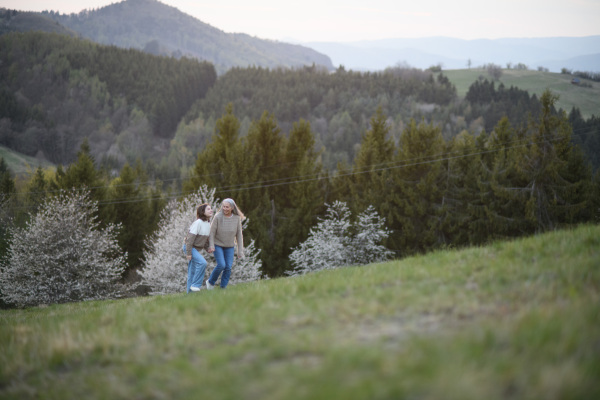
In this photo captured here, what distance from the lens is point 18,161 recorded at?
12812cm

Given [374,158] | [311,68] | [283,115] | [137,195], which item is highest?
[311,68]

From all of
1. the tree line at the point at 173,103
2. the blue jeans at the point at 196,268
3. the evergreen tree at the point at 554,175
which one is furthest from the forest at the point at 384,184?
the tree line at the point at 173,103

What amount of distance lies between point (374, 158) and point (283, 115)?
113 meters

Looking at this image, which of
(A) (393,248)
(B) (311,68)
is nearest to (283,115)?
(B) (311,68)

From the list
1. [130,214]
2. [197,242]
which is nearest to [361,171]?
[130,214]

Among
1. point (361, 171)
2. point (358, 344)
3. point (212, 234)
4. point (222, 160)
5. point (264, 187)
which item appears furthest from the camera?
point (264, 187)

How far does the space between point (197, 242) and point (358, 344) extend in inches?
350

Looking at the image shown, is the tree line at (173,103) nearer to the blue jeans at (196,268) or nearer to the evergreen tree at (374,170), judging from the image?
the evergreen tree at (374,170)

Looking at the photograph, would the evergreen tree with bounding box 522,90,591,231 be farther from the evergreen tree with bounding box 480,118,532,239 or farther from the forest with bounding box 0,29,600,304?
the evergreen tree with bounding box 480,118,532,239

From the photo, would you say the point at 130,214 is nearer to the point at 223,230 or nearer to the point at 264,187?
the point at 264,187

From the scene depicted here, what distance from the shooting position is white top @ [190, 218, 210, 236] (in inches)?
468

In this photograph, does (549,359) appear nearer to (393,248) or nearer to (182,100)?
(393,248)

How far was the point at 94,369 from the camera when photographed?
172 inches

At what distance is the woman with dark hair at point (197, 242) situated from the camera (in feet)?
39.3
